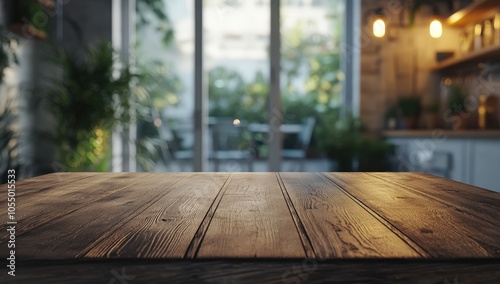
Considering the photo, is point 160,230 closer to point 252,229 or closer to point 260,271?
point 252,229

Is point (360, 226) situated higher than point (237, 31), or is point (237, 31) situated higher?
point (237, 31)

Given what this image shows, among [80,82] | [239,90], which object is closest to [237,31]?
[239,90]

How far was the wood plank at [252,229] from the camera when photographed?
68 centimetres

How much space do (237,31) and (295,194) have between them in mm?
3367

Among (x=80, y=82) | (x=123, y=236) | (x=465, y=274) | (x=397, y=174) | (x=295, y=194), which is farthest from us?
(x=80, y=82)

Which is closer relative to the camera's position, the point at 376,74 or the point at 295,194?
the point at 295,194

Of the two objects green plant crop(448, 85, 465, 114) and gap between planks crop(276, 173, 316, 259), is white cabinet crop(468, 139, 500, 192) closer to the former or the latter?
green plant crop(448, 85, 465, 114)

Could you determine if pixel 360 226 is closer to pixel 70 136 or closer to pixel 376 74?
pixel 70 136

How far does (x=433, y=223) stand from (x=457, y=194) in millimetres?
454

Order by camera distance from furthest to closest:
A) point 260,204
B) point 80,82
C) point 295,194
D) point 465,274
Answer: point 80,82, point 295,194, point 260,204, point 465,274

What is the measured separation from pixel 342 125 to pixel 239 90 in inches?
37.0

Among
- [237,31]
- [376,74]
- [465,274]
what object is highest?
[237,31]

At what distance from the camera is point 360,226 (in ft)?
2.81

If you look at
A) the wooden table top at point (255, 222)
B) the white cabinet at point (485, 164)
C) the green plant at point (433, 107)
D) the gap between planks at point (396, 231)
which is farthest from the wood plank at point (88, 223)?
the green plant at point (433, 107)
